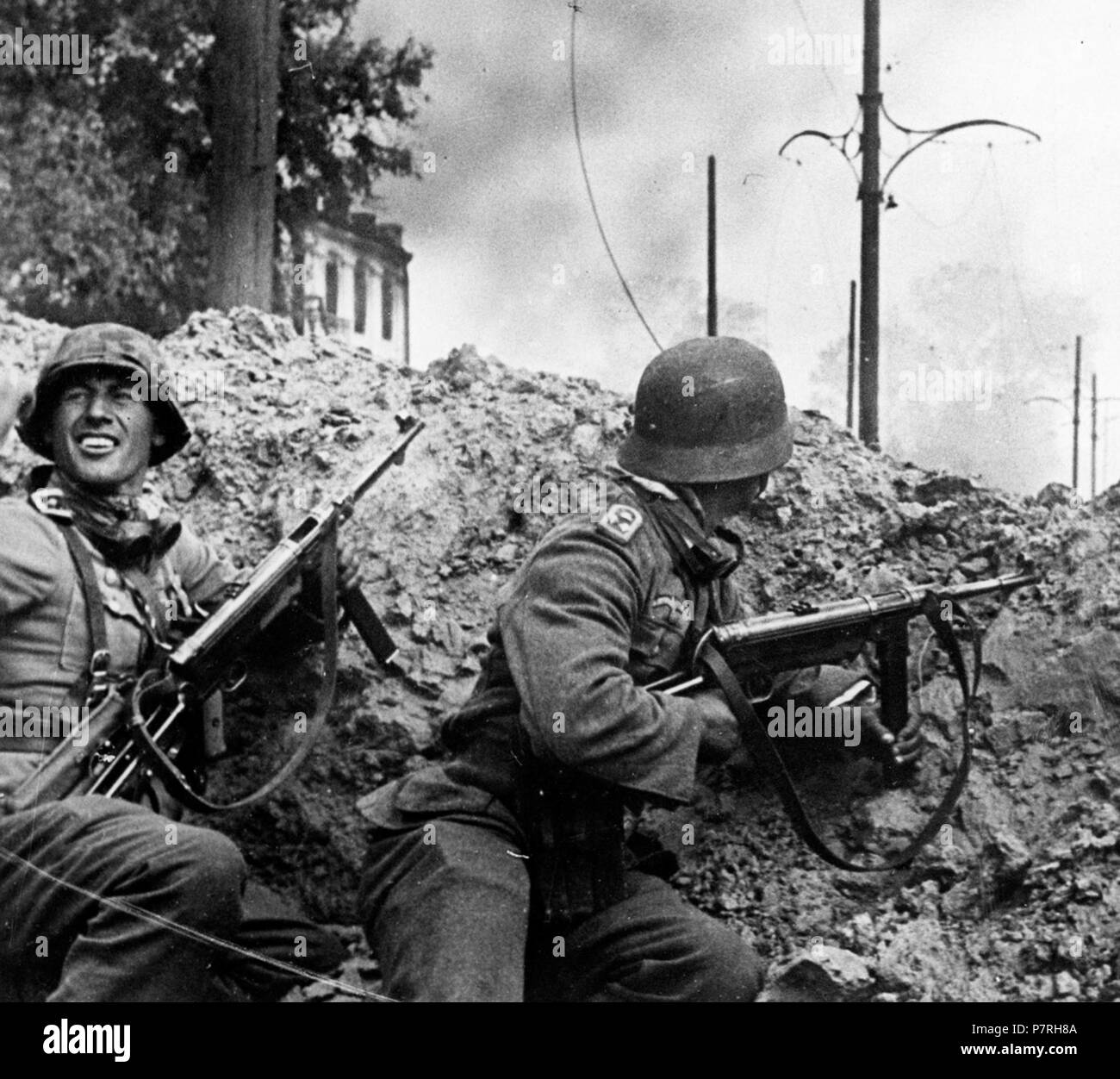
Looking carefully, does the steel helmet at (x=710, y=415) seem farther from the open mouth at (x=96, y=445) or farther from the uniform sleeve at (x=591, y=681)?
the open mouth at (x=96, y=445)

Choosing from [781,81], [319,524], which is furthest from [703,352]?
[319,524]

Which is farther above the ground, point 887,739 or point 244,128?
point 244,128

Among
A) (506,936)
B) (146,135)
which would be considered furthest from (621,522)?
(146,135)

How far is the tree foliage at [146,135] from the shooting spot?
483cm

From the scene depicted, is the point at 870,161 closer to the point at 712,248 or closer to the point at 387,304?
the point at 712,248

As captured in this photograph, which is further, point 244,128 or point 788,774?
point 244,128

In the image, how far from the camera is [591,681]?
3.33 meters

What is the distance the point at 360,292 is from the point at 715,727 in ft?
7.94

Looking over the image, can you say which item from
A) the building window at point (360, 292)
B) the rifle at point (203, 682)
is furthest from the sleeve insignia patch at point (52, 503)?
the building window at point (360, 292)

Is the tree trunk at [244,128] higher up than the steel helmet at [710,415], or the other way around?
the tree trunk at [244,128]

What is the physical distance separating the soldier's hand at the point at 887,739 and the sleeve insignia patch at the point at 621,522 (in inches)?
35.8

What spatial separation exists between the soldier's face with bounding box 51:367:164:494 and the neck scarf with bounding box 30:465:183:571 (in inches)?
1.3

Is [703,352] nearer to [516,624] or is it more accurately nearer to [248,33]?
[516,624]

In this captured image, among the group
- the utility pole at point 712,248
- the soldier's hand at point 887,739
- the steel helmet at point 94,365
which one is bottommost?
the soldier's hand at point 887,739
